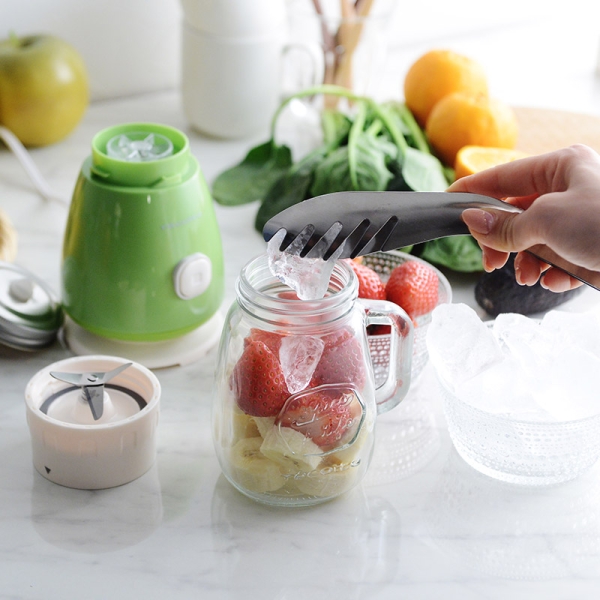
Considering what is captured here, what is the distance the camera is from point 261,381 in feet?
2.01

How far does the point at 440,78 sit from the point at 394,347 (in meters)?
0.61

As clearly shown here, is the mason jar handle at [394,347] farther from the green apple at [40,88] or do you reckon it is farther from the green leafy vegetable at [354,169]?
the green apple at [40,88]

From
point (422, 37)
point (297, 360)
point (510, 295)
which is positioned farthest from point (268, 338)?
point (422, 37)

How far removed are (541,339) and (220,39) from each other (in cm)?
72

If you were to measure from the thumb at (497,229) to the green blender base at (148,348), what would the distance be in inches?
13.3

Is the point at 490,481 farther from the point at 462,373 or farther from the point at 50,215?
the point at 50,215

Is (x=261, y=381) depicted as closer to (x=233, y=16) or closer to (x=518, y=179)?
(x=518, y=179)

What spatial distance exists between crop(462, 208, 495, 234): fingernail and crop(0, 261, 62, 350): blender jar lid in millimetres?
443

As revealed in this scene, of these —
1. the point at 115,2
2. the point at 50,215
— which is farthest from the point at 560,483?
the point at 115,2

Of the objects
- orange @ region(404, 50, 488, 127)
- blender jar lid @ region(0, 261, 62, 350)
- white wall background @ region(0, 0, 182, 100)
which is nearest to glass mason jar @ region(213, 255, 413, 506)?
blender jar lid @ region(0, 261, 62, 350)

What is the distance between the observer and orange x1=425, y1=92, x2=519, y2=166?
1.08 m

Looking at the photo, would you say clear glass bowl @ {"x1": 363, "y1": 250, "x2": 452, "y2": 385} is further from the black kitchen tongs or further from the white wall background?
the white wall background

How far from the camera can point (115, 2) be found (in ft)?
4.40

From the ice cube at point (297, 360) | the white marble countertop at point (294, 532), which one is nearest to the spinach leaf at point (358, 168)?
the white marble countertop at point (294, 532)
